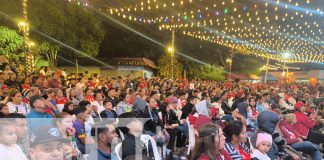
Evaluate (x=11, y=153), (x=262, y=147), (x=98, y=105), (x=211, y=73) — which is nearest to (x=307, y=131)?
(x=262, y=147)

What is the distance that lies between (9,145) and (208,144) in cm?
234

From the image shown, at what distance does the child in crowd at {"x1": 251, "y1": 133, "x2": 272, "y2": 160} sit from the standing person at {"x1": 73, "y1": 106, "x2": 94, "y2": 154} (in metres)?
2.41

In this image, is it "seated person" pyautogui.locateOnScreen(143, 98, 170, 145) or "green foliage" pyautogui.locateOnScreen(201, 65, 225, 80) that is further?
"green foliage" pyautogui.locateOnScreen(201, 65, 225, 80)

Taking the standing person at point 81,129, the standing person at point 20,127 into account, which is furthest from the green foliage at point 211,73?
the standing person at point 20,127

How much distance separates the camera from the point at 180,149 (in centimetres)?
805

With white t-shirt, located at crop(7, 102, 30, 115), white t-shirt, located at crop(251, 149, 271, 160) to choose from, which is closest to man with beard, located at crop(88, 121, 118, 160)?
white t-shirt, located at crop(251, 149, 271, 160)

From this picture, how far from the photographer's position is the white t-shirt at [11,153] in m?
3.72

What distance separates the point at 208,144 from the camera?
12.2 feet

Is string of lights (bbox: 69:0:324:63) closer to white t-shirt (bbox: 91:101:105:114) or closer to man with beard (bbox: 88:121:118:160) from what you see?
white t-shirt (bbox: 91:101:105:114)

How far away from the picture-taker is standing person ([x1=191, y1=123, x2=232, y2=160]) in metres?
3.65

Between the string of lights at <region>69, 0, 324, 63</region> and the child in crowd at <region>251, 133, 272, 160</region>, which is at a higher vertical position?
the string of lights at <region>69, 0, 324, 63</region>

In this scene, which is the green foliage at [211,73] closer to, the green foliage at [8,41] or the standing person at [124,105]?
the green foliage at [8,41]

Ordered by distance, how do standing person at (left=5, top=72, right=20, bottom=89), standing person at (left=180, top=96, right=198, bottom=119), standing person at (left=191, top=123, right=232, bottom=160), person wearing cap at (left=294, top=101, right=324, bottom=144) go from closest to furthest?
1. standing person at (left=191, top=123, right=232, bottom=160)
2. person wearing cap at (left=294, top=101, right=324, bottom=144)
3. standing person at (left=180, top=96, right=198, bottom=119)
4. standing person at (left=5, top=72, right=20, bottom=89)

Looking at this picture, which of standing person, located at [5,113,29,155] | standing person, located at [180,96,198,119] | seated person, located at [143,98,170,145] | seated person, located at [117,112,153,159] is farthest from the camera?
standing person, located at [180,96,198,119]
